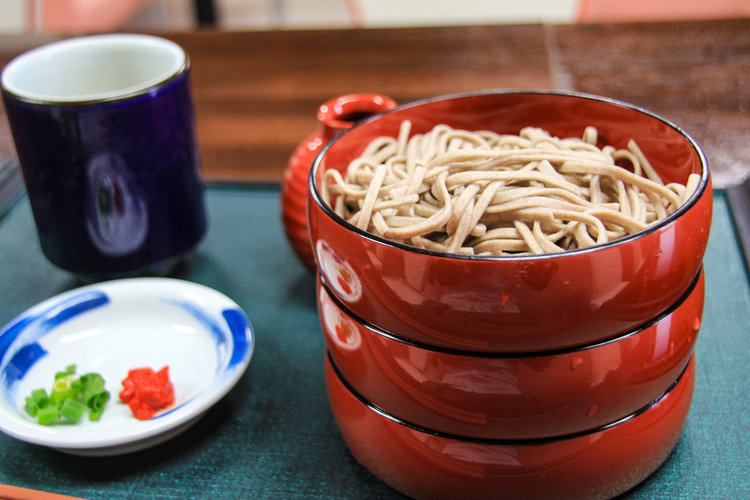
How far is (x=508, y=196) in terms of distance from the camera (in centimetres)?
56

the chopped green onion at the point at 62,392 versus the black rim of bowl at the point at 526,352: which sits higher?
the black rim of bowl at the point at 526,352

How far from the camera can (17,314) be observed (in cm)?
84

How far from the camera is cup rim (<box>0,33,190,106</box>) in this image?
0.74 m

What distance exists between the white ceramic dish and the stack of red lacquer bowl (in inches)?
5.8

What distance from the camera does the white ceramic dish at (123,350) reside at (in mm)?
615

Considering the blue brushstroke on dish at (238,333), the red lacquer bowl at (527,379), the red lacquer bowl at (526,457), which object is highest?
the red lacquer bowl at (527,379)

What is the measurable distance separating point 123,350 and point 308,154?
28cm

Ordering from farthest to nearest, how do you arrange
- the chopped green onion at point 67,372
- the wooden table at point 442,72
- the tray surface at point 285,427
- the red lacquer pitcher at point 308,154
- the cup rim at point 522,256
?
the wooden table at point 442,72, the red lacquer pitcher at point 308,154, the chopped green onion at point 67,372, the tray surface at point 285,427, the cup rim at point 522,256

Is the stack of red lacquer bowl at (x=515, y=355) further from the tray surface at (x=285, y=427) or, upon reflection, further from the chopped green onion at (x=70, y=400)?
the chopped green onion at (x=70, y=400)

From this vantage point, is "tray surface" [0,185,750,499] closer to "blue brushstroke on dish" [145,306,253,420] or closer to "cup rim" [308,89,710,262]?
"blue brushstroke on dish" [145,306,253,420]

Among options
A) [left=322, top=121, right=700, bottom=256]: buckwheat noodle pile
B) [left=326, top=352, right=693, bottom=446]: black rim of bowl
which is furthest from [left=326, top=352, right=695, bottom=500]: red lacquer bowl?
[left=322, top=121, right=700, bottom=256]: buckwheat noodle pile

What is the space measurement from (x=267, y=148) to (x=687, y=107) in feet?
2.07

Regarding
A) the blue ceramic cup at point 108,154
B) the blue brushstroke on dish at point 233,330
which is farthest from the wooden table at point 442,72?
the blue brushstroke on dish at point 233,330

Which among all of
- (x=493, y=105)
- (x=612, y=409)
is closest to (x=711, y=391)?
(x=612, y=409)
